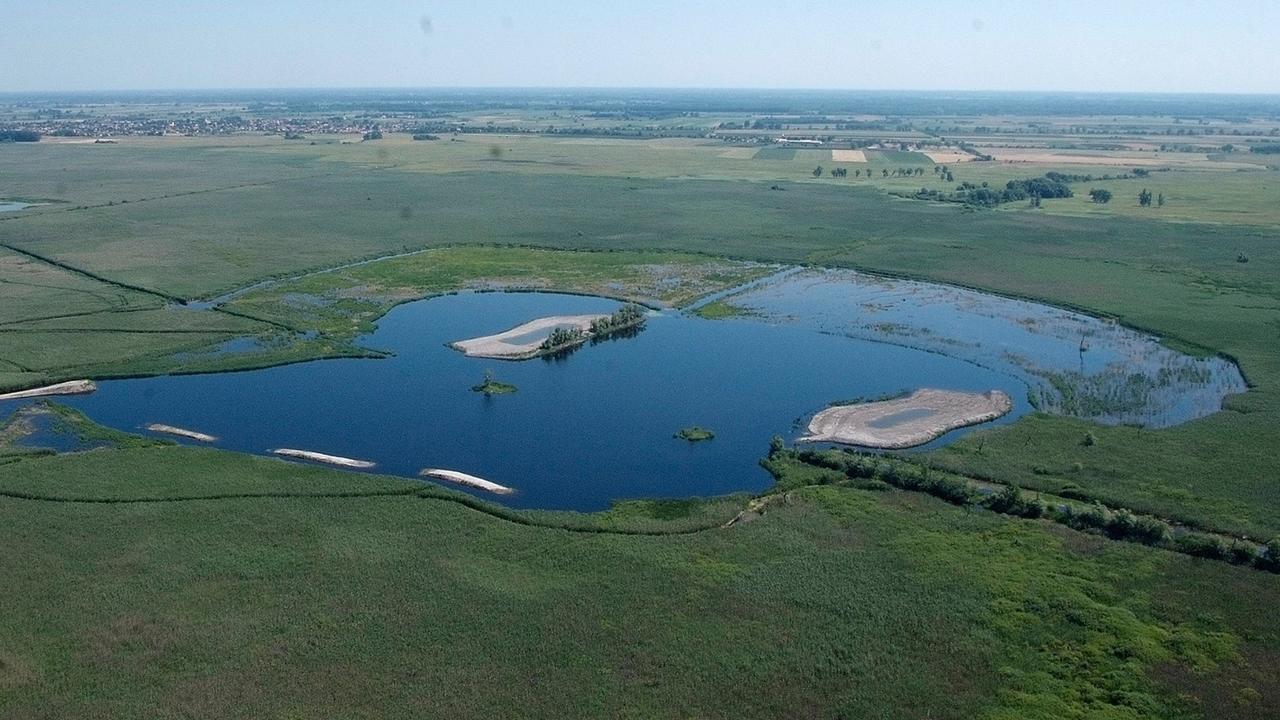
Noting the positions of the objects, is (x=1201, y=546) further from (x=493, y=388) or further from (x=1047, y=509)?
(x=493, y=388)

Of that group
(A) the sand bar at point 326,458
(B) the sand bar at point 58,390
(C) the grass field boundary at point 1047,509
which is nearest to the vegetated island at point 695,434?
(C) the grass field boundary at point 1047,509

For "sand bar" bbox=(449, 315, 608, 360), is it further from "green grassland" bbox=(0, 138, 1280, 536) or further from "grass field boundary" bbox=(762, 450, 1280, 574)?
"grass field boundary" bbox=(762, 450, 1280, 574)

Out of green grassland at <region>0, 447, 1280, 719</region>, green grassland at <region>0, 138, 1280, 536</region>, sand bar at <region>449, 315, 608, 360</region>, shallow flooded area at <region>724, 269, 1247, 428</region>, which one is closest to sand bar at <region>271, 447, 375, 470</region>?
green grassland at <region>0, 447, 1280, 719</region>

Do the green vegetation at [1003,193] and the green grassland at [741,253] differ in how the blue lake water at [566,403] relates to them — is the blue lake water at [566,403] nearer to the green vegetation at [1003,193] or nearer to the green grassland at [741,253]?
the green grassland at [741,253]

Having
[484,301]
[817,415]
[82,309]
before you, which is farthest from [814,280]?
[82,309]

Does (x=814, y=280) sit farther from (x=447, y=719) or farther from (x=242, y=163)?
(x=242, y=163)

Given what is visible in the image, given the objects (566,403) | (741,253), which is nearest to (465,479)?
(566,403)
